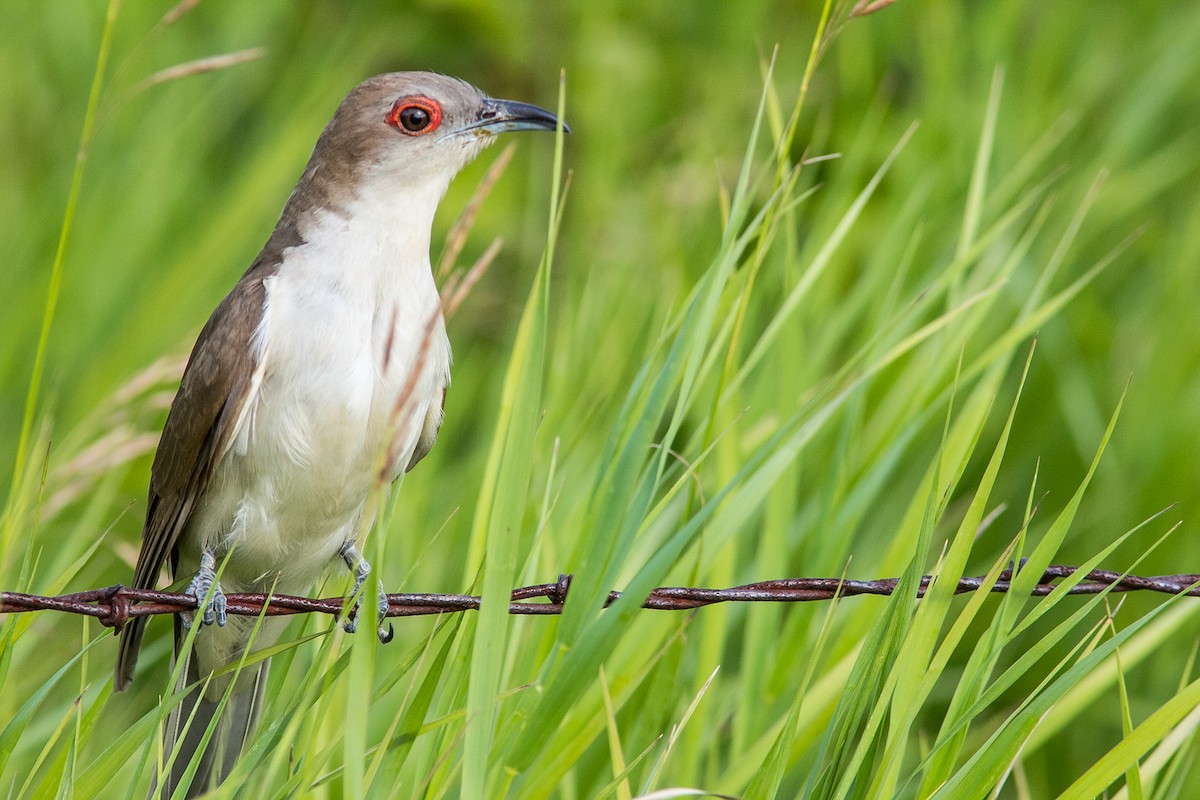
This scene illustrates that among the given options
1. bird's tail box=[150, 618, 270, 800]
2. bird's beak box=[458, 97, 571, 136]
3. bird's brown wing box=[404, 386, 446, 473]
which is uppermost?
bird's beak box=[458, 97, 571, 136]

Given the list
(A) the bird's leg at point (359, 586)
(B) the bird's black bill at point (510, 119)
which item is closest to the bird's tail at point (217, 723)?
(A) the bird's leg at point (359, 586)

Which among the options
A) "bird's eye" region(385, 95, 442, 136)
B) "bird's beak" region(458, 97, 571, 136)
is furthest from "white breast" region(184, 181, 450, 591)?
"bird's beak" region(458, 97, 571, 136)

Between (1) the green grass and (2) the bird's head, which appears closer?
(1) the green grass

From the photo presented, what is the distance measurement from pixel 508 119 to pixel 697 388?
132 centimetres

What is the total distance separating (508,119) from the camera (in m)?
3.53

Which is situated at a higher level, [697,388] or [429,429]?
[429,429]

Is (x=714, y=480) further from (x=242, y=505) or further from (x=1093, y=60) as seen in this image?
(x=1093, y=60)

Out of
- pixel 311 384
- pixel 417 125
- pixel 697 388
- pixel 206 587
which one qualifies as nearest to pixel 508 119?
pixel 417 125

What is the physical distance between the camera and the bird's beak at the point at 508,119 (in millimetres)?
3510

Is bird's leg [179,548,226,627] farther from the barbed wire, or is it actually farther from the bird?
the barbed wire

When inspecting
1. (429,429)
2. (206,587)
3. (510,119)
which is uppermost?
(510,119)

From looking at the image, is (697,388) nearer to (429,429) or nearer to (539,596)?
(539,596)

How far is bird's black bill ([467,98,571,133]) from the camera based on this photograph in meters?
3.51

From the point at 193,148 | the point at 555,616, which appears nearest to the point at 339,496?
the point at 555,616
